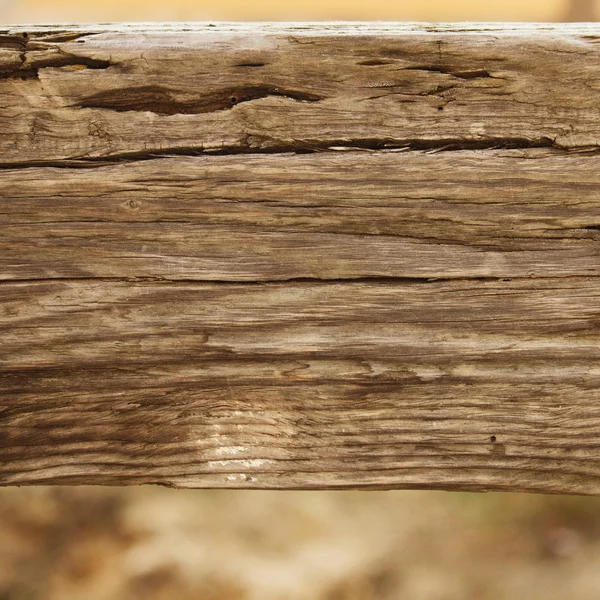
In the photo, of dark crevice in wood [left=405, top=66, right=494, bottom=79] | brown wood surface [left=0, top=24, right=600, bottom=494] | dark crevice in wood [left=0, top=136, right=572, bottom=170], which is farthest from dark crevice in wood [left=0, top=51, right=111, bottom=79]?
dark crevice in wood [left=405, top=66, right=494, bottom=79]

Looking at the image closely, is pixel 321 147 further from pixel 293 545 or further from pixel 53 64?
pixel 293 545

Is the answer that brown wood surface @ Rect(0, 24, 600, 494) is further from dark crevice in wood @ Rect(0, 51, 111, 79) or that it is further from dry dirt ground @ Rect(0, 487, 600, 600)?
dry dirt ground @ Rect(0, 487, 600, 600)

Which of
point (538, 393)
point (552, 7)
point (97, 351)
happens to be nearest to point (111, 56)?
point (97, 351)

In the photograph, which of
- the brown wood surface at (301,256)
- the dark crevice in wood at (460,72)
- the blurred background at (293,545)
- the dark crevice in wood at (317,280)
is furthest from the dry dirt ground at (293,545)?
the dark crevice in wood at (460,72)

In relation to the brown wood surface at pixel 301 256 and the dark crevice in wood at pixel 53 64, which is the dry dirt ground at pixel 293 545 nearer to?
the brown wood surface at pixel 301 256

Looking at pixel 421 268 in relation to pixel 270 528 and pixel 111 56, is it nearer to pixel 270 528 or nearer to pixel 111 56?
pixel 111 56

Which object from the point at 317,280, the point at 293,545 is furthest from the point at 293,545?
the point at 317,280

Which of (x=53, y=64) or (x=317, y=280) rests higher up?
(x=53, y=64)
